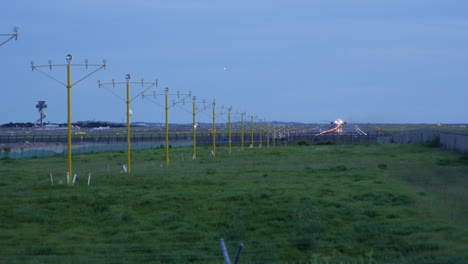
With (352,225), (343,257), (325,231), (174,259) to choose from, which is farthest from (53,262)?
(352,225)

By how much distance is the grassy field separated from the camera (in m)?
13.9

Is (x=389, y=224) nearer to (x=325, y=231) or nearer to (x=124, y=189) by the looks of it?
(x=325, y=231)

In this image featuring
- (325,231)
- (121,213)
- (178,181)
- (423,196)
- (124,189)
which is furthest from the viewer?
(178,181)

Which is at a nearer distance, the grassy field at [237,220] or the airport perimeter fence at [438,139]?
the grassy field at [237,220]

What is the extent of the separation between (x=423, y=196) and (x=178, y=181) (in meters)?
12.3

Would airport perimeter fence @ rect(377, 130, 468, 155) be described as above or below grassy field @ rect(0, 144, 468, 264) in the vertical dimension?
above

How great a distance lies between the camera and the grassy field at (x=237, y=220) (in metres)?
13.9

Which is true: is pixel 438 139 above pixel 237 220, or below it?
above

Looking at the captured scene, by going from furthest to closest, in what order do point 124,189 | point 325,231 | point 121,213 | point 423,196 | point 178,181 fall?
1. point 178,181
2. point 124,189
3. point 423,196
4. point 121,213
5. point 325,231

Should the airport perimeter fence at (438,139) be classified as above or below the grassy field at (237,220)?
above

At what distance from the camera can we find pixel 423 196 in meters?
23.2

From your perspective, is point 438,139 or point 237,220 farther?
point 438,139

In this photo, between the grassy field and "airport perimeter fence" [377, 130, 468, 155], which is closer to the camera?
the grassy field

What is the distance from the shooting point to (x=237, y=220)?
18672 millimetres
